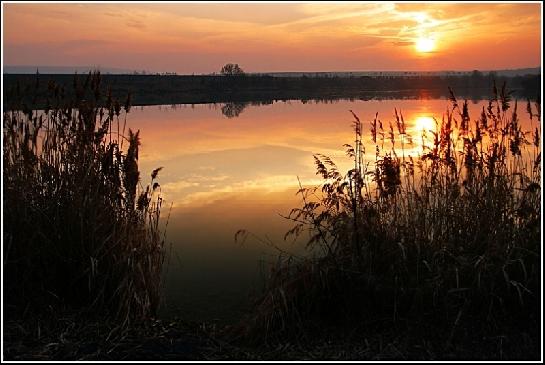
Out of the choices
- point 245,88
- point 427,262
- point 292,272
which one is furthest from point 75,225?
point 245,88

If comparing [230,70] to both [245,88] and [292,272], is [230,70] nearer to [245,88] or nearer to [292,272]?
[245,88]

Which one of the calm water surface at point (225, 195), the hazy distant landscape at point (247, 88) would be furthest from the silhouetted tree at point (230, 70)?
the calm water surface at point (225, 195)

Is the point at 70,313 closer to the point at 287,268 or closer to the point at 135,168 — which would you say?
the point at 135,168

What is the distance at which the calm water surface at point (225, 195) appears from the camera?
6.71m

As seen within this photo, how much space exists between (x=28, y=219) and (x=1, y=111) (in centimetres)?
95

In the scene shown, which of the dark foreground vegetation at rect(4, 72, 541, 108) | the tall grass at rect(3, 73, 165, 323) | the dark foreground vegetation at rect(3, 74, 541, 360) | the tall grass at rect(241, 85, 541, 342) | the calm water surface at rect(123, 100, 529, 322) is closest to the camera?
the dark foreground vegetation at rect(3, 74, 541, 360)

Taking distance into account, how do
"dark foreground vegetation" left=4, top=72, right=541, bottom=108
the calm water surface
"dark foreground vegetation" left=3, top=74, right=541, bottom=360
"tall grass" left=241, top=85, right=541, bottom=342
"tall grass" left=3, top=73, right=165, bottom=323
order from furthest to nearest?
"dark foreground vegetation" left=4, top=72, right=541, bottom=108 < the calm water surface < "tall grass" left=3, top=73, right=165, bottom=323 < "tall grass" left=241, top=85, right=541, bottom=342 < "dark foreground vegetation" left=3, top=74, right=541, bottom=360

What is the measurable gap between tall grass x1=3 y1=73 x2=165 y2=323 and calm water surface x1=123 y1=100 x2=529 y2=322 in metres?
1.21

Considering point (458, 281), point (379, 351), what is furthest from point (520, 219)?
point (379, 351)

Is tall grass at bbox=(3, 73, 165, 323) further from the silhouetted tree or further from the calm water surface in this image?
the silhouetted tree

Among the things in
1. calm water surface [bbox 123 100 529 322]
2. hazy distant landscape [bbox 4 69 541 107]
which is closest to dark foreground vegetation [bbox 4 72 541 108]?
hazy distant landscape [bbox 4 69 541 107]

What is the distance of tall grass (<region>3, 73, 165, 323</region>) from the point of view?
4656mm

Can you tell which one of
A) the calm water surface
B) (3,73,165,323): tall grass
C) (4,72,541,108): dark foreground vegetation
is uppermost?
(4,72,541,108): dark foreground vegetation

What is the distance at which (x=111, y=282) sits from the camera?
4.84 m
